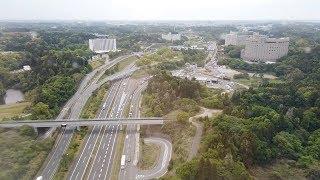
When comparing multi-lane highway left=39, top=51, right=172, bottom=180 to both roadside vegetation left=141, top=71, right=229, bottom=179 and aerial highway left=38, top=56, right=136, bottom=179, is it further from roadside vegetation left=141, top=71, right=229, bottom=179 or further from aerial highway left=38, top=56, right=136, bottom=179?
roadside vegetation left=141, top=71, right=229, bottom=179

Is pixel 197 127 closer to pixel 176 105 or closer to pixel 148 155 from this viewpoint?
pixel 148 155

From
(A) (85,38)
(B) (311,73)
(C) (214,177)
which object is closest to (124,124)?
(C) (214,177)

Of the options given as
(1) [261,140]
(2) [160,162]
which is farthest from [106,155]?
(1) [261,140]

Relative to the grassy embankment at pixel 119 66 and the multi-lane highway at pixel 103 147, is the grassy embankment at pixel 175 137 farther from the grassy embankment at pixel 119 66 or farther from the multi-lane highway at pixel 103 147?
the grassy embankment at pixel 119 66

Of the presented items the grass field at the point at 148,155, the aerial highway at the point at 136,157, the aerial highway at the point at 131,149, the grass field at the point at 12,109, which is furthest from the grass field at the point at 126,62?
the grass field at the point at 148,155

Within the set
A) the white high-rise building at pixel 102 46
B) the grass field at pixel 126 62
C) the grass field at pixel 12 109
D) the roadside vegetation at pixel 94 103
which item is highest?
the white high-rise building at pixel 102 46

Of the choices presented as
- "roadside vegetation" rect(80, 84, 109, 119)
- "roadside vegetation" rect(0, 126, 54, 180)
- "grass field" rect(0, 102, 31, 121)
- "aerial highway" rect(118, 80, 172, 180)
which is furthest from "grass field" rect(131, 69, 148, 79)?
"roadside vegetation" rect(0, 126, 54, 180)
